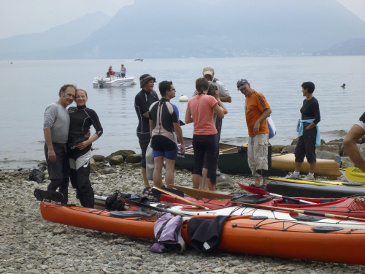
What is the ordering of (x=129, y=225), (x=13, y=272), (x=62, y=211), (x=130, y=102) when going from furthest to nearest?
(x=130, y=102) < (x=62, y=211) < (x=129, y=225) < (x=13, y=272)

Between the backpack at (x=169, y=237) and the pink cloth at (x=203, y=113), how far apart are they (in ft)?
6.43

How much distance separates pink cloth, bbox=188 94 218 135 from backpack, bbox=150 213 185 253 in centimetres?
196

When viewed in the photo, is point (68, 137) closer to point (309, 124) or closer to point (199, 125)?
point (199, 125)

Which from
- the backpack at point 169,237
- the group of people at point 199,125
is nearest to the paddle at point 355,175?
the group of people at point 199,125

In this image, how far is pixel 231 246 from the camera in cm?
583

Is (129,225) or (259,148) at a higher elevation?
(259,148)

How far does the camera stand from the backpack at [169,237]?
19.8 feet

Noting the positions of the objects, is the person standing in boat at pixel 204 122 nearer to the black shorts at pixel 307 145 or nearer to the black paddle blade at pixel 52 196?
the black paddle blade at pixel 52 196

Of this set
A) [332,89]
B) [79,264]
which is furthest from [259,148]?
[332,89]

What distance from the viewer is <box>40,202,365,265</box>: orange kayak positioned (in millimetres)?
5207

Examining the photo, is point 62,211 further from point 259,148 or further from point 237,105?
point 237,105

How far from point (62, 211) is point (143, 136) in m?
2.03

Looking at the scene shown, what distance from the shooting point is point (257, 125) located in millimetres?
8688

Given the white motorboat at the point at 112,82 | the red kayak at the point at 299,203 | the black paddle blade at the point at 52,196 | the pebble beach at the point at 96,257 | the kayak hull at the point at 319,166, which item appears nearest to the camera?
the pebble beach at the point at 96,257
